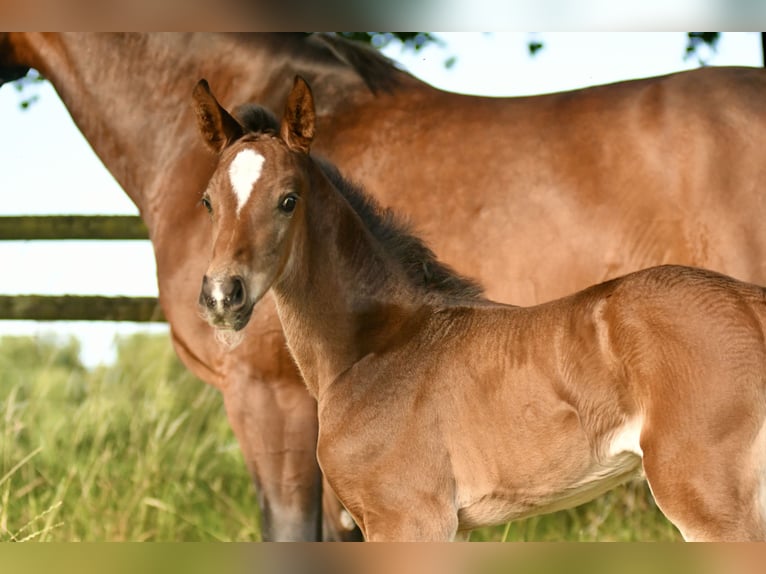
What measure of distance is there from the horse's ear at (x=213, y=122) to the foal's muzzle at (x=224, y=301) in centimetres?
59

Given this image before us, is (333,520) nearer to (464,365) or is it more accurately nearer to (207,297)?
(464,365)

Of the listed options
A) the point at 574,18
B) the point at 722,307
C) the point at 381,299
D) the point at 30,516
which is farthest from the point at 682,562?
the point at 30,516

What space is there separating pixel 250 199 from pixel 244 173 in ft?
0.26

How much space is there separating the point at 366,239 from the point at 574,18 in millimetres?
1772

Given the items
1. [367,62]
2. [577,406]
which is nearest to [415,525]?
[577,406]

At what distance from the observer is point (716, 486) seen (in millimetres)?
2355

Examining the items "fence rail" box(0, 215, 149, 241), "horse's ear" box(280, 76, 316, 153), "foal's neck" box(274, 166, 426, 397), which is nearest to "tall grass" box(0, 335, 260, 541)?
"fence rail" box(0, 215, 149, 241)

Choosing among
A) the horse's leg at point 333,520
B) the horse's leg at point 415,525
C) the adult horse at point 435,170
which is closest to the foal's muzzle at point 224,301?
the horse's leg at point 415,525

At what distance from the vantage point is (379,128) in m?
Result: 4.10

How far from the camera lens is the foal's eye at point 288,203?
9.72 feet

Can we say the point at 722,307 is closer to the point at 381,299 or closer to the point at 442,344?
the point at 442,344

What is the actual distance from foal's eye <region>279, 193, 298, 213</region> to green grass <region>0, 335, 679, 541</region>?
2.25 meters

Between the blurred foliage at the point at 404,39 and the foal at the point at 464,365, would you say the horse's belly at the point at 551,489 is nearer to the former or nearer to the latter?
the foal at the point at 464,365

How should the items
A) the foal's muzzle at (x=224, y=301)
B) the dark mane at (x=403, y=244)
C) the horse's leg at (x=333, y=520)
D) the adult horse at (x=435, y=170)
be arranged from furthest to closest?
the horse's leg at (x=333, y=520) < the adult horse at (x=435, y=170) < the dark mane at (x=403, y=244) < the foal's muzzle at (x=224, y=301)
